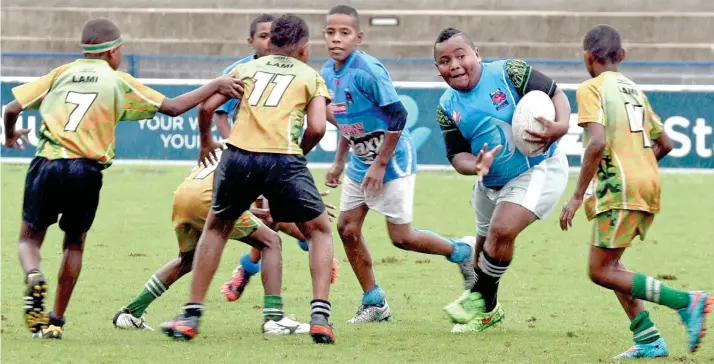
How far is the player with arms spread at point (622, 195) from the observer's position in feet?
21.7

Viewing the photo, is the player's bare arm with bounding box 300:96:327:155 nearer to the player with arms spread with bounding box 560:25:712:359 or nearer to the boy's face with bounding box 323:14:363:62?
the boy's face with bounding box 323:14:363:62

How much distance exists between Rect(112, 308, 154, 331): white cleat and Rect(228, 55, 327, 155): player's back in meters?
1.42

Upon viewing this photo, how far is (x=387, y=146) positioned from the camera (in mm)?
7875

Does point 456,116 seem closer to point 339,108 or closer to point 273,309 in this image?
point 339,108

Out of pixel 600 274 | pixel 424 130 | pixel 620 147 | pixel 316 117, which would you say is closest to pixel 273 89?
pixel 316 117

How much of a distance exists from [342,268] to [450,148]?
3.01 meters

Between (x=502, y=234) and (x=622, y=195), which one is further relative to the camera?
(x=502, y=234)

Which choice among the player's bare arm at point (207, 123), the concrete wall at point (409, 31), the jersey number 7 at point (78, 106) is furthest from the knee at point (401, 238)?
the concrete wall at point (409, 31)

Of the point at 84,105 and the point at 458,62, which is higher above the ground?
the point at 458,62

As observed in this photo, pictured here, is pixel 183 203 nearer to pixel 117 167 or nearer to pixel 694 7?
pixel 117 167

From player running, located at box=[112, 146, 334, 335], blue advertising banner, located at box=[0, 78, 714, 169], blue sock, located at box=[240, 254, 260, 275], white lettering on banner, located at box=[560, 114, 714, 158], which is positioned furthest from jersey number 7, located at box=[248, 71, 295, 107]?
white lettering on banner, located at box=[560, 114, 714, 158]

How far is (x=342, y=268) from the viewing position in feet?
35.0

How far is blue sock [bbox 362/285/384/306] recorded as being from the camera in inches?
322

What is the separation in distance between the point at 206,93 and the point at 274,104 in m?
0.41
